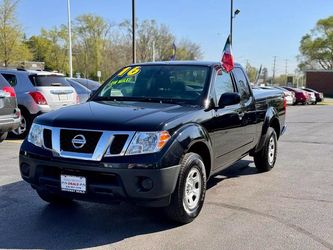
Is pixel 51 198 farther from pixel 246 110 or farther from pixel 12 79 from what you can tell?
pixel 12 79

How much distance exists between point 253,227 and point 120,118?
70.3 inches

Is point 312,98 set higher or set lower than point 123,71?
lower

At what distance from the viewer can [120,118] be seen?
4.43 meters

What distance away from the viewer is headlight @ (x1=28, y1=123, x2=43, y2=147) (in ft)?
15.3

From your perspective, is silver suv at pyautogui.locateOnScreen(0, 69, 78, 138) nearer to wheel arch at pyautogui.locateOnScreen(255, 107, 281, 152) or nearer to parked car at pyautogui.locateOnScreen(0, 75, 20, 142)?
parked car at pyautogui.locateOnScreen(0, 75, 20, 142)

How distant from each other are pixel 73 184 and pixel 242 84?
3.29 meters

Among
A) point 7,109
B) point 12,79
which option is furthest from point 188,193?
point 12,79

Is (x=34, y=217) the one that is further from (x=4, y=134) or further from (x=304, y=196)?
(x=4, y=134)

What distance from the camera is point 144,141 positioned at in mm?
4250

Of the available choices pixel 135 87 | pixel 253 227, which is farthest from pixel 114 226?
pixel 135 87

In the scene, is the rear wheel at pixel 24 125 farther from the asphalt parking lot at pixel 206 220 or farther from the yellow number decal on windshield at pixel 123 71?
the yellow number decal on windshield at pixel 123 71

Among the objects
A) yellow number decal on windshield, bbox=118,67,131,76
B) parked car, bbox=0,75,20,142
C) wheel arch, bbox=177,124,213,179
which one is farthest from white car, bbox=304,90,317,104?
wheel arch, bbox=177,124,213,179

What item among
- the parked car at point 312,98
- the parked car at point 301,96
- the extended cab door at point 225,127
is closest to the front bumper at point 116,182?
the extended cab door at point 225,127

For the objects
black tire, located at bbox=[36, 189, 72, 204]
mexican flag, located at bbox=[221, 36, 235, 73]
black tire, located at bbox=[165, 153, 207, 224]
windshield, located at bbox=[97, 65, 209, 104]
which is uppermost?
mexican flag, located at bbox=[221, 36, 235, 73]
